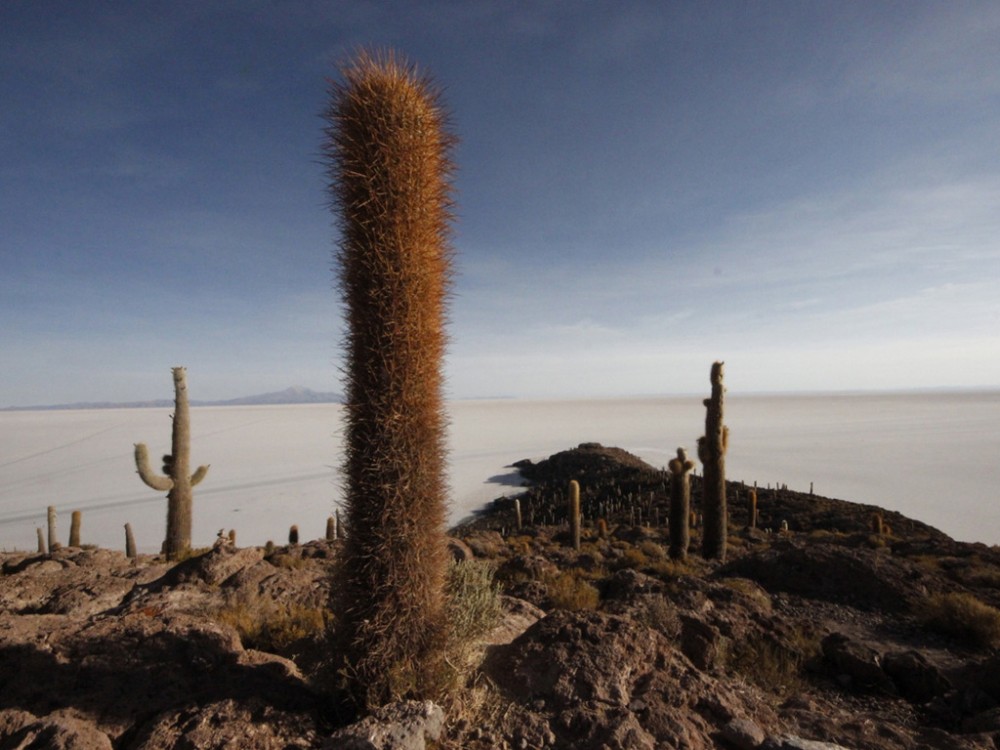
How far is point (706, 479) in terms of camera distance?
12.6 meters

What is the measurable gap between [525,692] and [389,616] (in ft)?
3.72

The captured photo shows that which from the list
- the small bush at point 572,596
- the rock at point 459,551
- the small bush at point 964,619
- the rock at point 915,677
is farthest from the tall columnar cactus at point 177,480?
the small bush at point 964,619

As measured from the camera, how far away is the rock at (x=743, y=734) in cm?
332

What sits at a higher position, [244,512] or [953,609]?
[953,609]

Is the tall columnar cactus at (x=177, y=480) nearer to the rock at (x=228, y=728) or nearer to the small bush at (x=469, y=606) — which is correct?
the rock at (x=228, y=728)

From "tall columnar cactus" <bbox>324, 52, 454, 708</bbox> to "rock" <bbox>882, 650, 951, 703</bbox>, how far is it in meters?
4.43

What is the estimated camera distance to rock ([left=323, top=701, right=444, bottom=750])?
2871 mm

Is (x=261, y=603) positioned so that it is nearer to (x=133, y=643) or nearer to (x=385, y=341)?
(x=133, y=643)

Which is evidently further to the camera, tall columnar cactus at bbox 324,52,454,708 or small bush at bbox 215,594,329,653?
small bush at bbox 215,594,329,653

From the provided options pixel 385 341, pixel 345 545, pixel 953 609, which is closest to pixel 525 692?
pixel 345 545

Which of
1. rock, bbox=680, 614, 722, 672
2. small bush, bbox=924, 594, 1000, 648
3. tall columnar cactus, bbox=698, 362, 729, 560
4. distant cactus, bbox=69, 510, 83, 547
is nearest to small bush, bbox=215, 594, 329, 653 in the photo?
rock, bbox=680, 614, 722, 672

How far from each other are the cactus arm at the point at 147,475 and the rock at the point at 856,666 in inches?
569

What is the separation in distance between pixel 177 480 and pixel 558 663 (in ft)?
43.8

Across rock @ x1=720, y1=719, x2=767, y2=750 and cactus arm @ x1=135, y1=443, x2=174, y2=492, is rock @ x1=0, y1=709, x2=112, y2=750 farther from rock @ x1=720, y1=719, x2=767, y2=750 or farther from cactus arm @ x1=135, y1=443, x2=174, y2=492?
cactus arm @ x1=135, y1=443, x2=174, y2=492
